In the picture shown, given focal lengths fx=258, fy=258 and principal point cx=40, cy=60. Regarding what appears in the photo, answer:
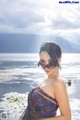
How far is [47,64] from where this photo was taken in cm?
173

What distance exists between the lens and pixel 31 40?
197 centimetres

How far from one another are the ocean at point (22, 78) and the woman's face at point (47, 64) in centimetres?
10

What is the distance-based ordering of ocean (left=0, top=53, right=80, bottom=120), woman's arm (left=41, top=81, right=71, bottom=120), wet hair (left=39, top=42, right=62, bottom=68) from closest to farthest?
woman's arm (left=41, top=81, right=71, bottom=120) → wet hair (left=39, top=42, right=62, bottom=68) → ocean (left=0, top=53, right=80, bottom=120)

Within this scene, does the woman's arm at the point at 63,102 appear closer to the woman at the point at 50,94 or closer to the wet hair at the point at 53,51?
the woman at the point at 50,94

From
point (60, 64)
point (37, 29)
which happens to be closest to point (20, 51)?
point (37, 29)

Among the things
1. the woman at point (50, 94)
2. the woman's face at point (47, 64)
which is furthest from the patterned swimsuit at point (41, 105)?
the woman's face at point (47, 64)

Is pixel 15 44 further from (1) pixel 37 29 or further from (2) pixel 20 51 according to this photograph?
(1) pixel 37 29

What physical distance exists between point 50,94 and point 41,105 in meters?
0.09

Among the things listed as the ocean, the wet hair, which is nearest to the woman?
the wet hair

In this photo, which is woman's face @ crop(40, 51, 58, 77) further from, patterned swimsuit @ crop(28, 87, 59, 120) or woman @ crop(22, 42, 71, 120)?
patterned swimsuit @ crop(28, 87, 59, 120)

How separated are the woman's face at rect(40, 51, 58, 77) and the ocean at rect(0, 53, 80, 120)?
10cm

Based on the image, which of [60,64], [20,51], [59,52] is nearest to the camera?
[59,52]

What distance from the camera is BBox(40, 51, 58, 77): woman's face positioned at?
1725 mm

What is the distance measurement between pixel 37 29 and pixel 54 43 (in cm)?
24
